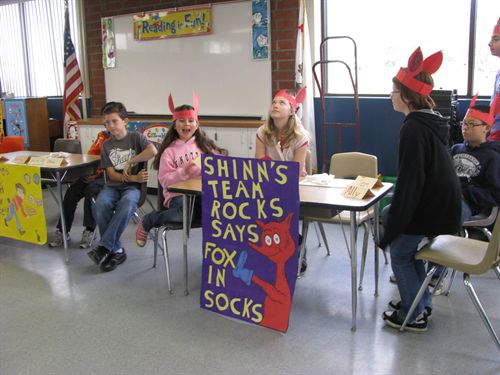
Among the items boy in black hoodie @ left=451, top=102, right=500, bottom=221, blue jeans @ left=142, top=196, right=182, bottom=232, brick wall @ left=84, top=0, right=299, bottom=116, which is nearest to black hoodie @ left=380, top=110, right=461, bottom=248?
boy in black hoodie @ left=451, top=102, right=500, bottom=221

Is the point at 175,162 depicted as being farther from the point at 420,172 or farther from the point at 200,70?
the point at 200,70

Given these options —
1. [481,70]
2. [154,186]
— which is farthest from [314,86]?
[154,186]

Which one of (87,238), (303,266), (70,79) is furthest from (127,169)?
(70,79)

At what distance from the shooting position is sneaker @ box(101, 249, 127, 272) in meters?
3.45

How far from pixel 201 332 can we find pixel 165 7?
4124mm

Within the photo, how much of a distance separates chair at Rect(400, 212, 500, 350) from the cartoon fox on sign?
0.58 meters

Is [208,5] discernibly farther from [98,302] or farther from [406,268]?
[406,268]

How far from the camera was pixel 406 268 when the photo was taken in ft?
8.17

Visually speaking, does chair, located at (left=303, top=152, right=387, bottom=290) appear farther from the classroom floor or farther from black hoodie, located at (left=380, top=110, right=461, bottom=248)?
black hoodie, located at (left=380, top=110, right=461, bottom=248)

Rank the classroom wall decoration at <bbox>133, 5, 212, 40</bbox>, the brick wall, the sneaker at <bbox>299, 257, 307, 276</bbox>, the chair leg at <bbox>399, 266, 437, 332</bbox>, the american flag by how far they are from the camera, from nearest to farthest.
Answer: the chair leg at <bbox>399, 266, 437, 332</bbox>
the sneaker at <bbox>299, 257, 307, 276</bbox>
the brick wall
the classroom wall decoration at <bbox>133, 5, 212, 40</bbox>
the american flag

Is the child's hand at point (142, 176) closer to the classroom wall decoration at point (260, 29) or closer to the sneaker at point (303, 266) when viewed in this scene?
the sneaker at point (303, 266)

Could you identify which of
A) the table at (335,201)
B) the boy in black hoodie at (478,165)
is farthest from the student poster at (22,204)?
the boy in black hoodie at (478,165)

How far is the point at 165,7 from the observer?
5.66m

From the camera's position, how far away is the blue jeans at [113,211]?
343 cm
